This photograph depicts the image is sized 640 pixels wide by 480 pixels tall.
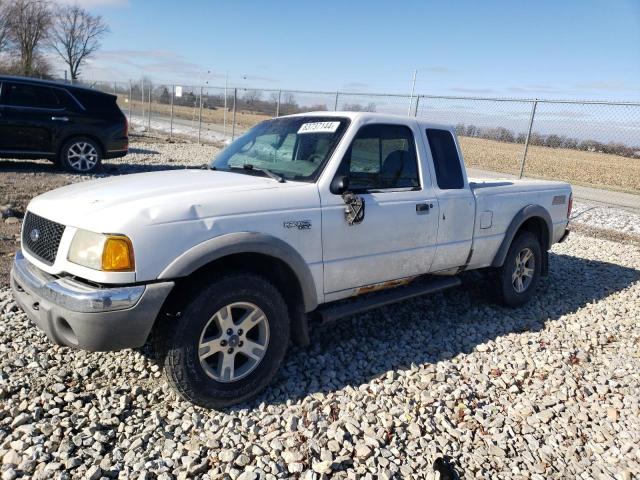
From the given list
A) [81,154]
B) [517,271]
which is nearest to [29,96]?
[81,154]

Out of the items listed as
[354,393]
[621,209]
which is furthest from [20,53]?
[354,393]

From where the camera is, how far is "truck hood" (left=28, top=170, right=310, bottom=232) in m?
2.85

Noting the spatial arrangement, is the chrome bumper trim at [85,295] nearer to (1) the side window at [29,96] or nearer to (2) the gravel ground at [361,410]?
(2) the gravel ground at [361,410]

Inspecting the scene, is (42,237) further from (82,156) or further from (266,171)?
(82,156)

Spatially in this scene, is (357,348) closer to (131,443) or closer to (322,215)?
(322,215)

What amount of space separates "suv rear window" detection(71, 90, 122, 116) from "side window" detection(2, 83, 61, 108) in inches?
18.0

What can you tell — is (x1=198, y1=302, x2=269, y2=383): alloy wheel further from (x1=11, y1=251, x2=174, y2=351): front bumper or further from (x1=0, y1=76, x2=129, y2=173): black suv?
(x1=0, y1=76, x2=129, y2=173): black suv

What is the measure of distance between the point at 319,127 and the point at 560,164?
2210cm

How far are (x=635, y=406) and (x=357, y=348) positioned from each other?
2052mm

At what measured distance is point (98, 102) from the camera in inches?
435

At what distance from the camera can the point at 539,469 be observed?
9.61 ft

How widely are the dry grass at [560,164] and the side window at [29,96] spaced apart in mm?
11110

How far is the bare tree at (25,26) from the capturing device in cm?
3572

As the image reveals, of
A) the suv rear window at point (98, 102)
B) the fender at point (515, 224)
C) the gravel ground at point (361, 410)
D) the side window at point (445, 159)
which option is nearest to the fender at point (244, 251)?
the gravel ground at point (361, 410)
